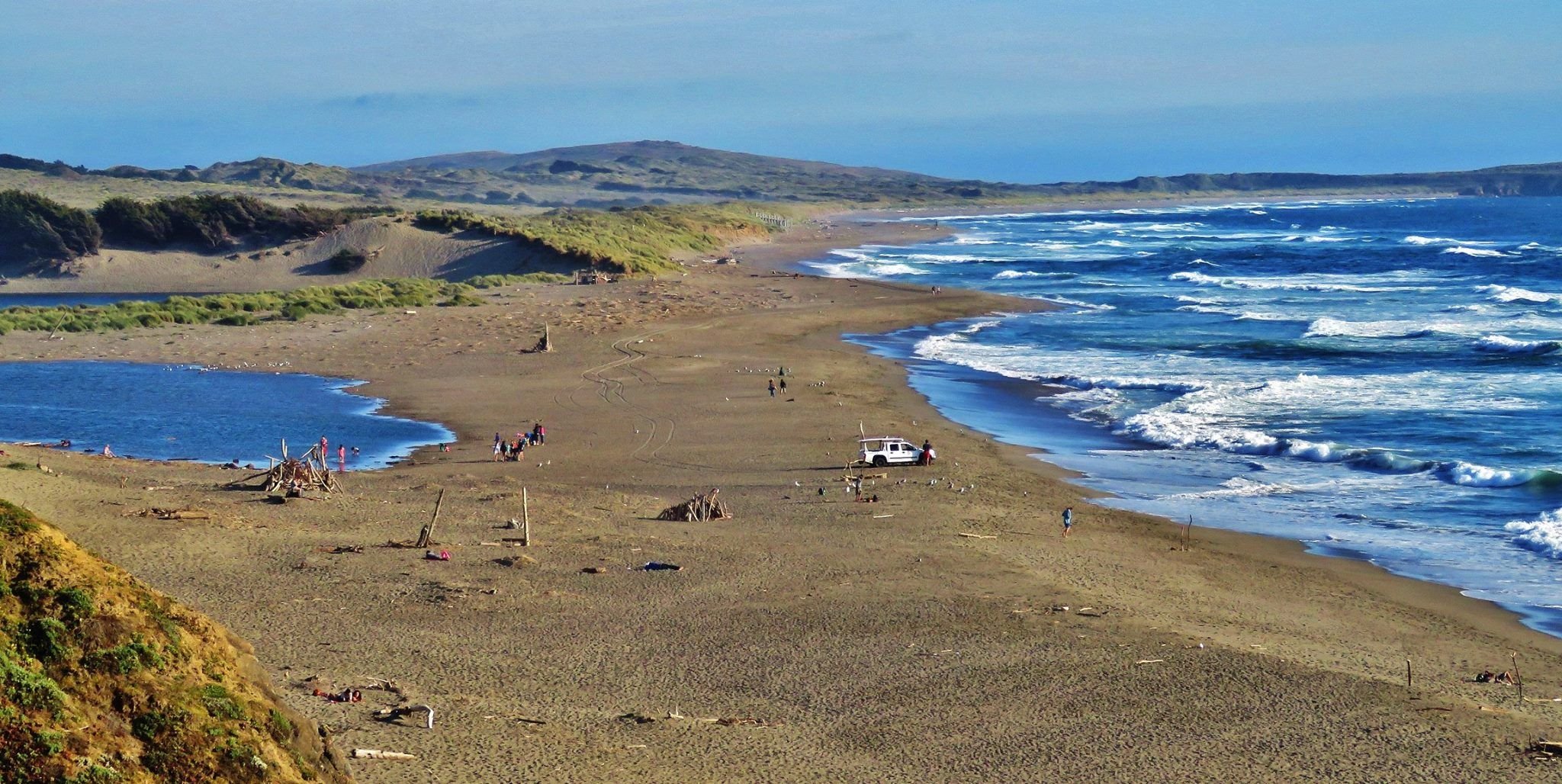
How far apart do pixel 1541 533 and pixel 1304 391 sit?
1494 centimetres

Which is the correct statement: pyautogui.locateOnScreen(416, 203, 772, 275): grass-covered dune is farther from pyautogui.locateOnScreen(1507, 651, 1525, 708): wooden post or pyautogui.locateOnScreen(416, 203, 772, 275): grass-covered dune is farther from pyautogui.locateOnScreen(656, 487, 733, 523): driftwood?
pyautogui.locateOnScreen(1507, 651, 1525, 708): wooden post

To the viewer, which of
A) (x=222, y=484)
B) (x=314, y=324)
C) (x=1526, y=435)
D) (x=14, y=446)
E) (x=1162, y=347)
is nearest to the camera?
(x=222, y=484)

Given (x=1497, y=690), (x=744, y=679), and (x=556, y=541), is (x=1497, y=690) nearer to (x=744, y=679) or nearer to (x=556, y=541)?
(x=744, y=679)

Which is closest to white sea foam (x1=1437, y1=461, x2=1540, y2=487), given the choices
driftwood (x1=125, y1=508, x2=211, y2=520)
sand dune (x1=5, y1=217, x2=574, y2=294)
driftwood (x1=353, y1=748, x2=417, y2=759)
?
driftwood (x1=353, y1=748, x2=417, y2=759)

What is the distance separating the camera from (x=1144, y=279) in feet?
253

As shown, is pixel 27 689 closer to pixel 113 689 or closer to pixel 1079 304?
pixel 113 689

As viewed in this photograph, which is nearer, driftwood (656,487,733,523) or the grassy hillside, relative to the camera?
the grassy hillside

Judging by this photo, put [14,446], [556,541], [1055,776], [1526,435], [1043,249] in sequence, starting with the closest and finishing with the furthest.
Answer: [1055,776] < [556,541] < [14,446] < [1526,435] < [1043,249]

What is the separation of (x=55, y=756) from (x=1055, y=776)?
8869mm

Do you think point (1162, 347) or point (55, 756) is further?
point (1162, 347)

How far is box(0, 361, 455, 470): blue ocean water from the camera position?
31.0 meters

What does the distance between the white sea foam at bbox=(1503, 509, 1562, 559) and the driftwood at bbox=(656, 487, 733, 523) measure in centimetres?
1347

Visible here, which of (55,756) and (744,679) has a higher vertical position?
(55,756)

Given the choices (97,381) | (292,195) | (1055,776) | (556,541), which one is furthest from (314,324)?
(292,195)
